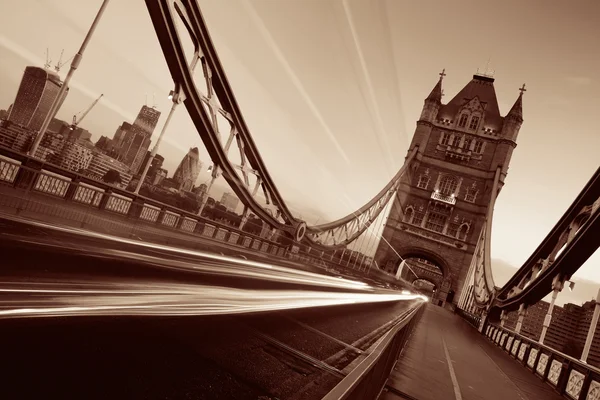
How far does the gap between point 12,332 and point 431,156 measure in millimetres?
49370

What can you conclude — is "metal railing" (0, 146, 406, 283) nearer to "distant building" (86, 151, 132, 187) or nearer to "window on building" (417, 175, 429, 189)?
"distant building" (86, 151, 132, 187)

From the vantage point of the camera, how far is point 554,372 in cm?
1089

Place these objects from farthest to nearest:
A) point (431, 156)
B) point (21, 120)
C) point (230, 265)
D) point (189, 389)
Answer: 1. point (431, 156)
2. point (21, 120)
3. point (230, 265)
4. point (189, 389)

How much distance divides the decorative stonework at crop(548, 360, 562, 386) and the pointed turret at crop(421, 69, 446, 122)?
4247 centimetres

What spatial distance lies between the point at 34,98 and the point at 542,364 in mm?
18423

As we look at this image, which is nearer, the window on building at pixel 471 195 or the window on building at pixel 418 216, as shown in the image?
the window on building at pixel 471 195

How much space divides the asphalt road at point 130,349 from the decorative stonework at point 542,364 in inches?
361

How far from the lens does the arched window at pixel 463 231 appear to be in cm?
4538

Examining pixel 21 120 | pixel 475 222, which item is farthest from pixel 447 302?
pixel 21 120

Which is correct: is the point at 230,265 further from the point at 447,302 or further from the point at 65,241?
the point at 447,302

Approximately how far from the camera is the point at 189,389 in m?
3.08

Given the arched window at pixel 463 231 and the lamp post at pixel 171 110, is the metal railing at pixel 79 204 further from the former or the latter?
the arched window at pixel 463 231

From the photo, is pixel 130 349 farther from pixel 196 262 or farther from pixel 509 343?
pixel 509 343

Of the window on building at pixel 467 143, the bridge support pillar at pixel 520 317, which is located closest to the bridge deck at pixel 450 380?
the bridge support pillar at pixel 520 317
